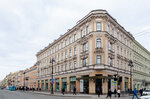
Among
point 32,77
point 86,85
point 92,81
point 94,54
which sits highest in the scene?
point 94,54

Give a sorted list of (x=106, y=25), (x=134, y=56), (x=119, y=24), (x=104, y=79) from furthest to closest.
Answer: (x=134, y=56) → (x=119, y=24) → (x=106, y=25) → (x=104, y=79)

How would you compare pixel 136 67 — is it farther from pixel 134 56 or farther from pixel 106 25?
pixel 106 25

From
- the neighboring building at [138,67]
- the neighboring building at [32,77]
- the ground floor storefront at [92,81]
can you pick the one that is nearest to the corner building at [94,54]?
the ground floor storefront at [92,81]

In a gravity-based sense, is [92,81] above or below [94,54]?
below

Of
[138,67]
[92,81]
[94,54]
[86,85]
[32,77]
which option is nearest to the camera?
[92,81]

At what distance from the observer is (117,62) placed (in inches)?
1660

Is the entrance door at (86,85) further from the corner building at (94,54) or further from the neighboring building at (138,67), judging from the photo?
the neighboring building at (138,67)

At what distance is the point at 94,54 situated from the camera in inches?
1428

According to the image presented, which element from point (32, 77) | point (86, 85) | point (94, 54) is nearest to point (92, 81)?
point (86, 85)

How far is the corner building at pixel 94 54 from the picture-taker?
1410 inches

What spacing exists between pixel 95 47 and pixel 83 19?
7.97 m

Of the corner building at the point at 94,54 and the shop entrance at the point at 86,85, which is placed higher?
the corner building at the point at 94,54

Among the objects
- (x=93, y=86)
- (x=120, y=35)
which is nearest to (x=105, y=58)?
(x=93, y=86)

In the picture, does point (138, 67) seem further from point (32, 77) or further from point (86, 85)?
point (32, 77)
